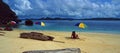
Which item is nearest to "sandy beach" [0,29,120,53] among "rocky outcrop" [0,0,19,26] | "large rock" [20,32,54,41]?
"large rock" [20,32,54,41]

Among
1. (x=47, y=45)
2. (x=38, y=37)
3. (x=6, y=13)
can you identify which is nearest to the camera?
(x=47, y=45)

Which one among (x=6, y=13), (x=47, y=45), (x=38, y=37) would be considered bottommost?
(x=47, y=45)

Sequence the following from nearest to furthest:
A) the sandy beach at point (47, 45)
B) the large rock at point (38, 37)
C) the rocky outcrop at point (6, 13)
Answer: the sandy beach at point (47, 45) → the large rock at point (38, 37) → the rocky outcrop at point (6, 13)

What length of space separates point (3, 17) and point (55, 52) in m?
77.1

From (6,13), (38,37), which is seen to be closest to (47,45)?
(38,37)

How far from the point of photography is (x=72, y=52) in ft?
25.6

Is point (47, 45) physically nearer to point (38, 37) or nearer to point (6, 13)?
point (38, 37)

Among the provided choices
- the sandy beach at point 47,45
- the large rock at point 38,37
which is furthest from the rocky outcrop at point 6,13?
the sandy beach at point 47,45

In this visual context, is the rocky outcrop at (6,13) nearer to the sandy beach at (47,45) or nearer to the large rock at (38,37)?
the large rock at (38,37)

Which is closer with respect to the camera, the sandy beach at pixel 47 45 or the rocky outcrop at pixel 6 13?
the sandy beach at pixel 47 45

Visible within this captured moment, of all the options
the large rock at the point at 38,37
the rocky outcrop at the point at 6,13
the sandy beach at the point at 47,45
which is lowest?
the sandy beach at the point at 47,45

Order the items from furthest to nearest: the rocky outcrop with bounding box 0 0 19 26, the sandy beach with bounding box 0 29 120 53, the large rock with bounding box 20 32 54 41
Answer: the rocky outcrop with bounding box 0 0 19 26 → the large rock with bounding box 20 32 54 41 → the sandy beach with bounding box 0 29 120 53

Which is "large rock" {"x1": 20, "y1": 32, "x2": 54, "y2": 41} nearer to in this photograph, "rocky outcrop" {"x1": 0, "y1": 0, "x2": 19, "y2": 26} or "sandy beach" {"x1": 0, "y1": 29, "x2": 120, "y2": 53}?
"sandy beach" {"x1": 0, "y1": 29, "x2": 120, "y2": 53}

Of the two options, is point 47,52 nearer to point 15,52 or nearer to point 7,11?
point 15,52
